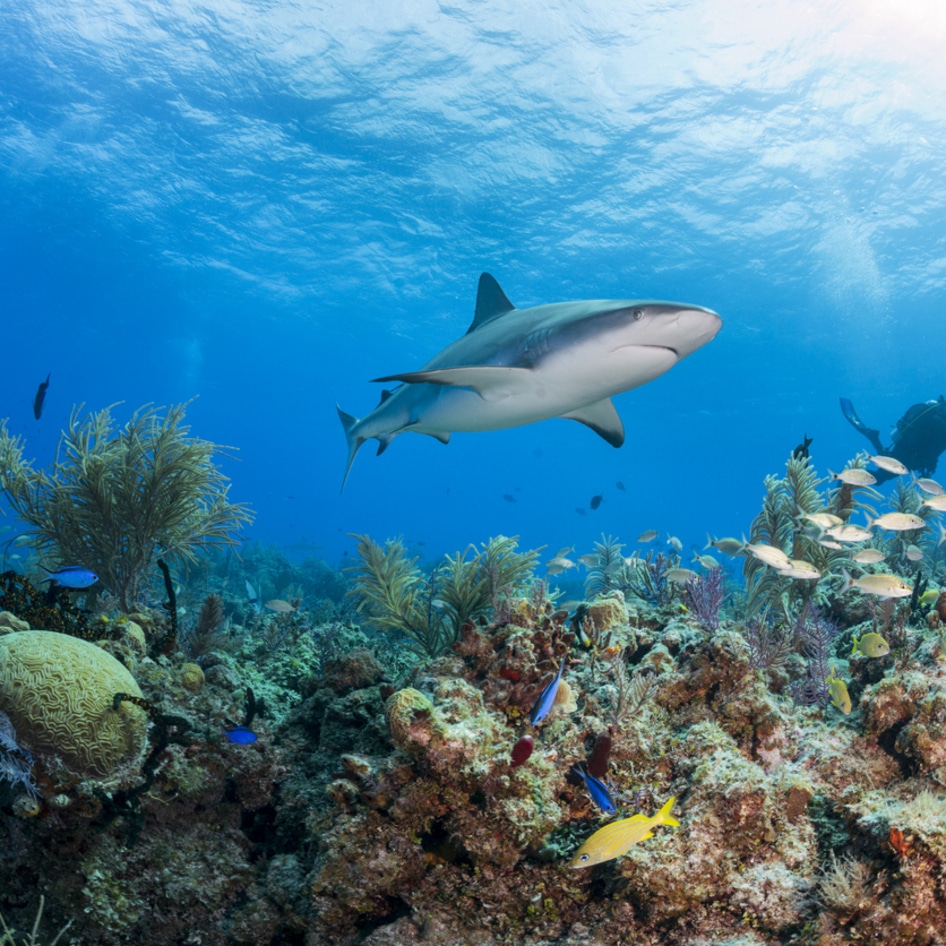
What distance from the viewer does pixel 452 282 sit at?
128 feet

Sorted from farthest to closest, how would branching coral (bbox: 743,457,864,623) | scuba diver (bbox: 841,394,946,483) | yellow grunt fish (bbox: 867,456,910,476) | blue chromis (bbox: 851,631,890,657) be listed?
scuba diver (bbox: 841,394,946,483)
branching coral (bbox: 743,457,864,623)
yellow grunt fish (bbox: 867,456,910,476)
blue chromis (bbox: 851,631,890,657)

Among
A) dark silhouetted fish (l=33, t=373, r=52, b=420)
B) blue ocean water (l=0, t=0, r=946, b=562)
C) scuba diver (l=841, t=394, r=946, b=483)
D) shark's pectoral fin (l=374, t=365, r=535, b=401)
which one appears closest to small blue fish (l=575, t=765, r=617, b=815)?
shark's pectoral fin (l=374, t=365, r=535, b=401)

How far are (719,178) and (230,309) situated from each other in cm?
4762

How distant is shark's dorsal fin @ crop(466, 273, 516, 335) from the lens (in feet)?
19.8

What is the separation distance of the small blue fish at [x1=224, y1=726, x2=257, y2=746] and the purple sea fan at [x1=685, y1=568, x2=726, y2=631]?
4.21 meters

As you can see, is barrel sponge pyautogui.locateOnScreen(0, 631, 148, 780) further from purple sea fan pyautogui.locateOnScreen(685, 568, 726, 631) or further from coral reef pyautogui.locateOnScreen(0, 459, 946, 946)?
purple sea fan pyautogui.locateOnScreen(685, 568, 726, 631)

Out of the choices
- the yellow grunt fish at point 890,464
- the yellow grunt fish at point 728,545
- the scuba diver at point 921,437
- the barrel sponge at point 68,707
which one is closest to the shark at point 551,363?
the barrel sponge at point 68,707

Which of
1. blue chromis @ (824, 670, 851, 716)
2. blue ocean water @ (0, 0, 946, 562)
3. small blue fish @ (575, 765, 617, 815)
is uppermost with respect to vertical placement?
blue ocean water @ (0, 0, 946, 562)

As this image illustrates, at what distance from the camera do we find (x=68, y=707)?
11.4ft

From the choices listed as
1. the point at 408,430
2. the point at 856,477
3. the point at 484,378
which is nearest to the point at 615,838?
the point at 484,378

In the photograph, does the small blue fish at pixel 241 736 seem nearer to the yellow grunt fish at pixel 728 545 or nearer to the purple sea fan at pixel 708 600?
the purple sea fan at pixel 708 600

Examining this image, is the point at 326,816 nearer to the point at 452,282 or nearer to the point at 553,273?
the point at 553,273

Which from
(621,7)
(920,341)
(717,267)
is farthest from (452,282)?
(920,341)

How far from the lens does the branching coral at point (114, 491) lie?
6.41m
